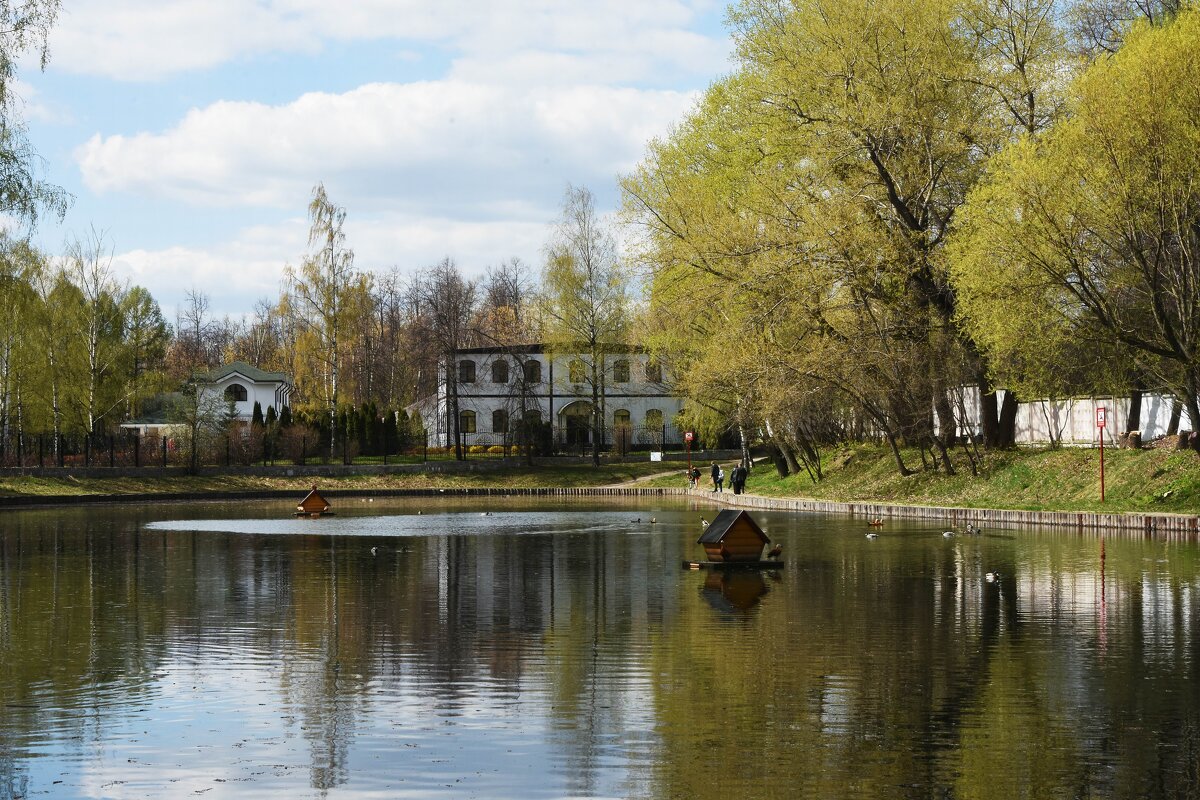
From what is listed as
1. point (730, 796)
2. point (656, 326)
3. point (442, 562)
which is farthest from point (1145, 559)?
point (656, 326)

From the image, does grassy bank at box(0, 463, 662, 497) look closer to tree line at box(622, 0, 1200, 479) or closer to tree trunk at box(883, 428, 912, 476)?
tree line at box(622, 0, 1200, 479)

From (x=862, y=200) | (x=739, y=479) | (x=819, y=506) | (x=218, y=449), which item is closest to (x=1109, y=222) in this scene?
A: (x=862, y=200)

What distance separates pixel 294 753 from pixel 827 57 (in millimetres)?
31119

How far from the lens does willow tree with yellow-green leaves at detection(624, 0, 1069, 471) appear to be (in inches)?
1438

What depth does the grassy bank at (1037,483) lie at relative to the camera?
104 feet

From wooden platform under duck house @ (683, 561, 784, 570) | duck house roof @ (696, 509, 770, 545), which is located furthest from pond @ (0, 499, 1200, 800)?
duck house roof @ (696, 509, 770, 545)

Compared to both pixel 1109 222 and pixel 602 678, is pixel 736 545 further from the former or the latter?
pixel 1109 222

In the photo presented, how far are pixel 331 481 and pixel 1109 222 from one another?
38046mm

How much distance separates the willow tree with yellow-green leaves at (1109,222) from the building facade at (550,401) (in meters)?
43.5

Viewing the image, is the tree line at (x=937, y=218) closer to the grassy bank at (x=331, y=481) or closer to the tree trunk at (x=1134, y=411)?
the tree trunk at (x=1134, y=411)

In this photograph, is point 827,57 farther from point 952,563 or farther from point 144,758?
point 144,758

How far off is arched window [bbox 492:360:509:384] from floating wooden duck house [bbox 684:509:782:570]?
57.9 m

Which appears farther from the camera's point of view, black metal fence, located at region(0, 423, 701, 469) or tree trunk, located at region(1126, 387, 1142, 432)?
black metal fence, located at region(0, 423, 701, 469)

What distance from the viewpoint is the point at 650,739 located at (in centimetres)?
909
